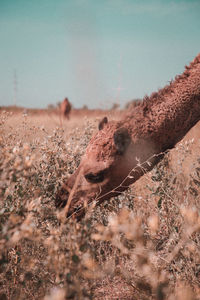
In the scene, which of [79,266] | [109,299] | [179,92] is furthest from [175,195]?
[79,266]

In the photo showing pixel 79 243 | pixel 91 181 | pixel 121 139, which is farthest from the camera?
pixel 91 181

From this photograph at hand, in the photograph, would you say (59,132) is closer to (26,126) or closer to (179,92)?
(26,126)

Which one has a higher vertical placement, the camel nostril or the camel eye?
the camel eye

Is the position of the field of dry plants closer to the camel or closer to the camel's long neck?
the camel

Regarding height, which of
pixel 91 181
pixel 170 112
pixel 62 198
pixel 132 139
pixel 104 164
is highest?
pixel 170 112

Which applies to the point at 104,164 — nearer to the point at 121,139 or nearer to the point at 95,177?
the point at 95,177

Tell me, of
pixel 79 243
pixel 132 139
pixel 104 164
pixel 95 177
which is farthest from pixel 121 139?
pixel 79 243

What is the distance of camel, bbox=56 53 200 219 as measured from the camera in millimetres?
3756

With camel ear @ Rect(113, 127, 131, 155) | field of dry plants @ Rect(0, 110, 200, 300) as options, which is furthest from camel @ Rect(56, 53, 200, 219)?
field of dry plants @ Rect(0, 110, 200, 300)

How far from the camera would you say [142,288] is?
9.51 feet

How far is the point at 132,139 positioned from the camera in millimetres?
3877

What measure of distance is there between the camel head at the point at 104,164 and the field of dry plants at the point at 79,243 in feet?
0.97

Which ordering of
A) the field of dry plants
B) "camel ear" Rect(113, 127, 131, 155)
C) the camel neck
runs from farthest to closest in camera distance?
the camel neck → "camel ear" Rect(113, 127, 131, 155) → the field of dry plants

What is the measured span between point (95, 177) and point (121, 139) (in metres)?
0.62
